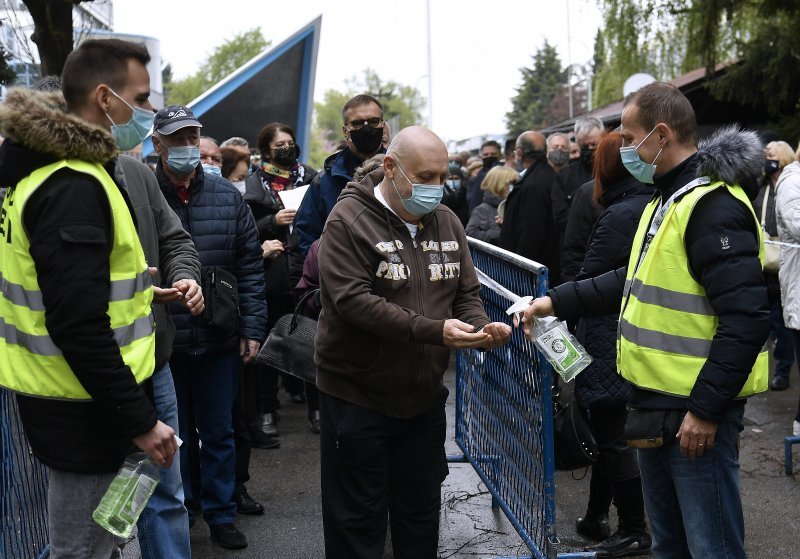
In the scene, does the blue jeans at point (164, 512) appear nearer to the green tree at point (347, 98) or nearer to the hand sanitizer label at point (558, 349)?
the hand sanitizer label at point (558, 349)

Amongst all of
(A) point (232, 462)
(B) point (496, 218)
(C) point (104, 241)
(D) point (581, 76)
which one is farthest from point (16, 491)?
(D) point (581, 76)

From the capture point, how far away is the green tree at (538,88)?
7981cm

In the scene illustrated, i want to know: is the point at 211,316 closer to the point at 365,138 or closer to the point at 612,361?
the point at 365,138

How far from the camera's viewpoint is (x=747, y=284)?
2.78m

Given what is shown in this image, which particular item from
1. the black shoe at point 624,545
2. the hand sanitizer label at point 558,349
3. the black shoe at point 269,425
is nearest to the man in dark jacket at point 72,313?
the hand sanitizer label at point 558,349

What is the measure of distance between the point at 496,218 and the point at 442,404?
5.47 m

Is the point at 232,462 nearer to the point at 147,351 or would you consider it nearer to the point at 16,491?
the point at 16,491

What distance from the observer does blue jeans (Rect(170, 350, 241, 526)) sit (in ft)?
15.3

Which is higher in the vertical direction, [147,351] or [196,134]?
[196,134]

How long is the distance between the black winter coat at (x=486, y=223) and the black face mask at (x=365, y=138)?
3.87m

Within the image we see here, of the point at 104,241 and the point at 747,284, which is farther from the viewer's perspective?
the point at 747,284

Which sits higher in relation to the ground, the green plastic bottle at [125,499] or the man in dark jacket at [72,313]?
the man in dark jacket at [72,313]

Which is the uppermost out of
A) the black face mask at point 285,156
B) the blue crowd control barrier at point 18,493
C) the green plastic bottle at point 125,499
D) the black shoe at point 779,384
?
the black face mask at point 285,156

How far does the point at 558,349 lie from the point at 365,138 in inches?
84.5
